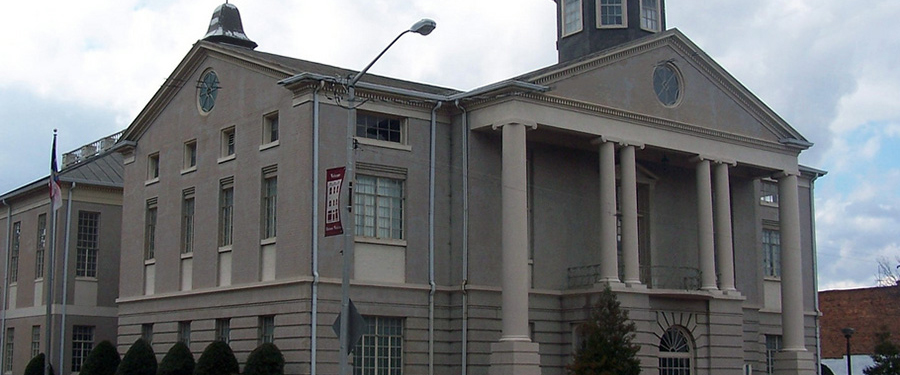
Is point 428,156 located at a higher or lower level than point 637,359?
higher

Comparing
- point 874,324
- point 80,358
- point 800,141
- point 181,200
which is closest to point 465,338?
point 181,200

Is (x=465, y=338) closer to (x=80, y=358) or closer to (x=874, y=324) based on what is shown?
(x=80, y=358)

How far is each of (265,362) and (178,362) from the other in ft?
14.9

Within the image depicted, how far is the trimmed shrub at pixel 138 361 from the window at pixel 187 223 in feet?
10.8

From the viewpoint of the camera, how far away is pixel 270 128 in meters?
35.4

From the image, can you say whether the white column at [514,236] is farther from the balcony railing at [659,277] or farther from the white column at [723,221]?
the white column at [723,221]

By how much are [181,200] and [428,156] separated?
353 inches

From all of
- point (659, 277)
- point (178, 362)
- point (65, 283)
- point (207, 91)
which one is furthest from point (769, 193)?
point (65, 283)

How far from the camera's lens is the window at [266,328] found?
3394 centimetres

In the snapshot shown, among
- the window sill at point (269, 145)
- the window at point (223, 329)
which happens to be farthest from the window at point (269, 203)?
the window at point (223, 329)

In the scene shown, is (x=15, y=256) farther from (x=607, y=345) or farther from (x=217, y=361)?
(x=607, y=345)

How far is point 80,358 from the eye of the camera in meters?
45.9

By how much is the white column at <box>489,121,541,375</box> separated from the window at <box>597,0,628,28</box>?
9.53 meters

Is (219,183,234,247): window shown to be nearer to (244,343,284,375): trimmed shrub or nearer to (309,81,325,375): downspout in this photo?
(309,81,325,375): downspout
